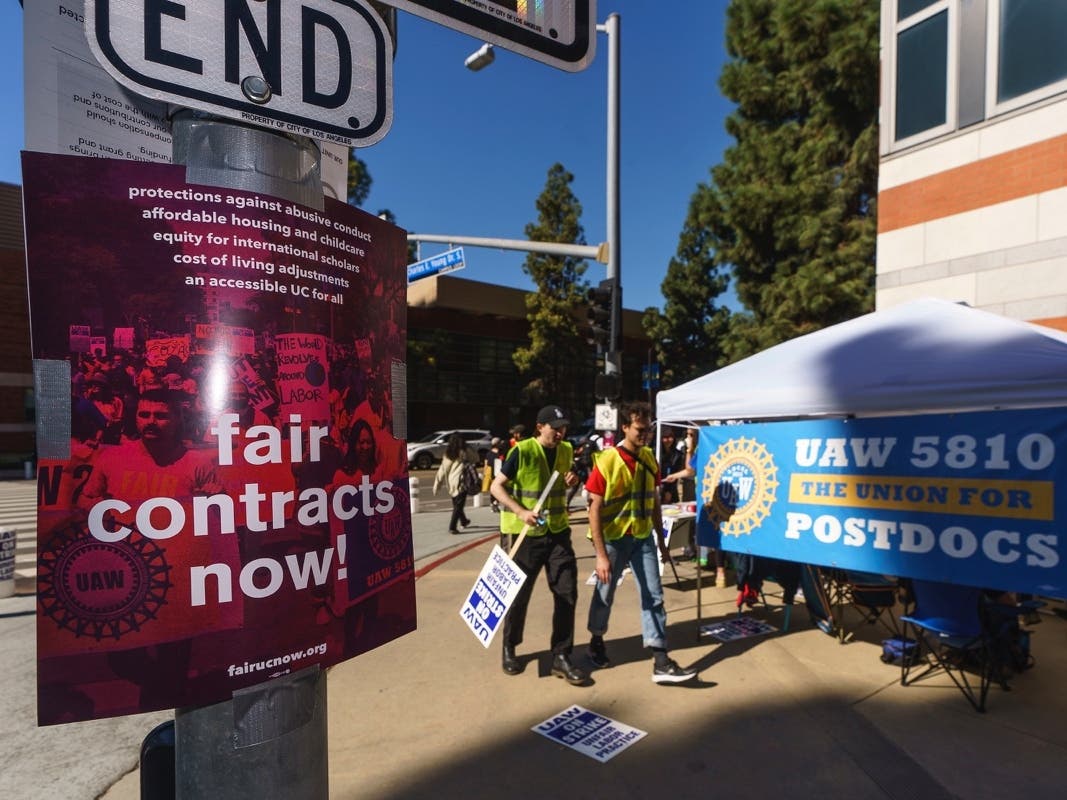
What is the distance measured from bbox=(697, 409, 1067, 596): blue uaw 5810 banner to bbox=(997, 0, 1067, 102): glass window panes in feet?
23.1

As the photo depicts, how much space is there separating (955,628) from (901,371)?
1709 mm

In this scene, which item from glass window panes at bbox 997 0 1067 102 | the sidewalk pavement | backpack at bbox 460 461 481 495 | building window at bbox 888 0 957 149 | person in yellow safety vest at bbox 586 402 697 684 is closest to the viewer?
the sidewalk pavement

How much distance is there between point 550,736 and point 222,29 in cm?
366

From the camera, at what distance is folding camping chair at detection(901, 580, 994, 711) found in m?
4.05

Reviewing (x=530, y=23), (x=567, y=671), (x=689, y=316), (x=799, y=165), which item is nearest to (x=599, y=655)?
(x=567, y=671)

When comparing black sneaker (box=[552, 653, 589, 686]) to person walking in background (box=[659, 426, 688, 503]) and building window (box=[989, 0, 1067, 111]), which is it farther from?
building window (box=[989, 0, 1067, 111])

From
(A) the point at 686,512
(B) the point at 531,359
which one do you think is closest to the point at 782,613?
(A) the point at 686,512

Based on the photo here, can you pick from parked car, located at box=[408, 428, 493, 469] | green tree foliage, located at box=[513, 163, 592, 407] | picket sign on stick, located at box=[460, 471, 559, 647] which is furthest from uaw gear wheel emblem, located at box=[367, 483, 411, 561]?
green tree foliage, located at box=[513, 163, 592, 407]

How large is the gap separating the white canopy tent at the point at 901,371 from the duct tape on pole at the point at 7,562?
23.7 ft

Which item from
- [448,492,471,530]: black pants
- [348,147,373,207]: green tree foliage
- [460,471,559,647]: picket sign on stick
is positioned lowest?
[448,492,471,530]: black pants

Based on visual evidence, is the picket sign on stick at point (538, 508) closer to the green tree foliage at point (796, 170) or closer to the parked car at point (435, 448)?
the green tree foliage at point (796, 170)

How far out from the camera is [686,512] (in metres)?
7.21

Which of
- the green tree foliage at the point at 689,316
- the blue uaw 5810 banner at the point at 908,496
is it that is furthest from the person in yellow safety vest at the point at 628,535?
the green tree foliage at the point at 689,316

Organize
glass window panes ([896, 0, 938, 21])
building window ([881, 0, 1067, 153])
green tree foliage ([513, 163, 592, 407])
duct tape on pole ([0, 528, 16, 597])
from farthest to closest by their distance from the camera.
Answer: green tree foliage ([513, 163, 592, 407]) → glass window panes ([896, 0, 938, 21]) → building window ([881, 0, 1067, 153]) → duct tape on pole ([0, 528, 16, 597])
